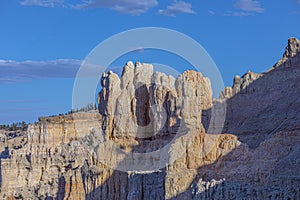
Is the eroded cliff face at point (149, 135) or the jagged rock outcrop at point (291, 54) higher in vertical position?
the jagged rock outcrop at point (291, 54)

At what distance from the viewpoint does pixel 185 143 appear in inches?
1444

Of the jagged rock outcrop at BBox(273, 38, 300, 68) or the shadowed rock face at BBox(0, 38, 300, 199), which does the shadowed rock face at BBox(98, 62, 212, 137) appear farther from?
the jagged rock outcrop at BBox(273, 38, 300, 68)

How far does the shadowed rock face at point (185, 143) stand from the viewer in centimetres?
3170

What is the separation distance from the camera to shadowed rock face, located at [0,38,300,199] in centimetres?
3170

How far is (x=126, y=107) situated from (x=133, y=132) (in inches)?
57.9

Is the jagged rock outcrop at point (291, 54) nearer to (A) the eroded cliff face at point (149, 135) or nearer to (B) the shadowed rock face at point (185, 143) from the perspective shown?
(B) the shadowed rock face at point (185, 143)

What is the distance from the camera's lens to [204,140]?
36.8 meters

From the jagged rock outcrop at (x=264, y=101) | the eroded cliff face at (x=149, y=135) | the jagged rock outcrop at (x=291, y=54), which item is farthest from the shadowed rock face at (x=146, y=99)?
the jagged rock outcrop at (x=291, y=54)

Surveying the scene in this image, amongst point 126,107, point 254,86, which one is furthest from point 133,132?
point 254,86

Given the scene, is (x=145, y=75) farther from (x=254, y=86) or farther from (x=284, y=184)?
(x=284, y=184)

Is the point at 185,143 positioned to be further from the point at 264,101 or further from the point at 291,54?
the point at 291,54

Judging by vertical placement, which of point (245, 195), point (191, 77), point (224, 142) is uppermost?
point (191, 77)

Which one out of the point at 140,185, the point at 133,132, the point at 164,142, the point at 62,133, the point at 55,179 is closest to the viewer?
the point at 140,185

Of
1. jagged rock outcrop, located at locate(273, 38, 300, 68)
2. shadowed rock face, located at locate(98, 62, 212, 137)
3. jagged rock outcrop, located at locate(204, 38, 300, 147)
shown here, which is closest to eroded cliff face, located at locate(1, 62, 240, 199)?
shadowed rock face, located at locate(98, 62, 212, 137)
